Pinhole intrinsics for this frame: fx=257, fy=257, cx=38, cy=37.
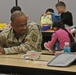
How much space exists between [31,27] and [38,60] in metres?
0.64

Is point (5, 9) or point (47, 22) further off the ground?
point (5, 9)

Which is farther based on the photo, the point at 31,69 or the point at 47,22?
the point at 47,22

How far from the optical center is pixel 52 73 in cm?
178

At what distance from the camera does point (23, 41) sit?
273 centimetres

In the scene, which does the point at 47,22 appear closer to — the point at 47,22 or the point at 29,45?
the point at 47,22

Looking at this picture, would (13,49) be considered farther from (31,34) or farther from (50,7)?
(50,7)

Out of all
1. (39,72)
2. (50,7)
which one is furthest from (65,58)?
(50,7)

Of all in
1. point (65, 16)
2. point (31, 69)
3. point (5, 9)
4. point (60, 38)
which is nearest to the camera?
point (31, 69)

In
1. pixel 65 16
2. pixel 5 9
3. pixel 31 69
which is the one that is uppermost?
pixel 5 9

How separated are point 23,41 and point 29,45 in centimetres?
Answer: 11

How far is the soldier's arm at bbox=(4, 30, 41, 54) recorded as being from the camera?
8.59 ft

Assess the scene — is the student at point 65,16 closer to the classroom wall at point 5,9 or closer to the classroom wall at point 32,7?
the classroom wall at point 32,7

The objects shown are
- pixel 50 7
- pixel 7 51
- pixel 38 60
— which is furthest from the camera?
pixel 50 7

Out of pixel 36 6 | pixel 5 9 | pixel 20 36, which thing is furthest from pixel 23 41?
pixel 5 9
